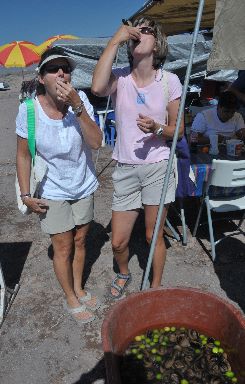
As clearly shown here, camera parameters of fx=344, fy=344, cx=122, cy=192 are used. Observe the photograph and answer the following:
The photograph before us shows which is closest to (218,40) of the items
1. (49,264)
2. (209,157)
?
(209,157)

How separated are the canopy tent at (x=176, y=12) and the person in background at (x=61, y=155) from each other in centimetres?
237

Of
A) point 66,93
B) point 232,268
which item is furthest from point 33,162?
point 232,268

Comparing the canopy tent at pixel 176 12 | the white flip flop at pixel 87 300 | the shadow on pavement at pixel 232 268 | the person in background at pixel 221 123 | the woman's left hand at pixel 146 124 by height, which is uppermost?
the canopy tent at pixel 176 12

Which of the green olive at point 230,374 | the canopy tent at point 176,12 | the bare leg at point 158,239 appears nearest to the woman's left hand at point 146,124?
the bare leg at point 158,239

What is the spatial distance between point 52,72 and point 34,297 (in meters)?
2.16

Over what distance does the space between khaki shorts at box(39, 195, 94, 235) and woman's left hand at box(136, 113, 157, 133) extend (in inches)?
29.3

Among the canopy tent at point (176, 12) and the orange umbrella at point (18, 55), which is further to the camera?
the orange umbrella at point (18, 55)

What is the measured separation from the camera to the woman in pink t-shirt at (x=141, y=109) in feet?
7.56

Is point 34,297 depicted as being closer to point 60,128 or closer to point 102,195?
point 60,128

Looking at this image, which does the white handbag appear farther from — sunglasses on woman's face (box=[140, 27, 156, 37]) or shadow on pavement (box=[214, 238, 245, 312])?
shadow on pavement (box=[214, 238, 245, 312])

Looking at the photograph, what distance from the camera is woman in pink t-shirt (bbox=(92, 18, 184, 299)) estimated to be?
2.30m

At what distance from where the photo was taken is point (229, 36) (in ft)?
5.98

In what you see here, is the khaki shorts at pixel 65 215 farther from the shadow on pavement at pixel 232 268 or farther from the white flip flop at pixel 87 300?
the shadow on pavement at pixel 232 268

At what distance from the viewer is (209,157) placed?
161 inches
